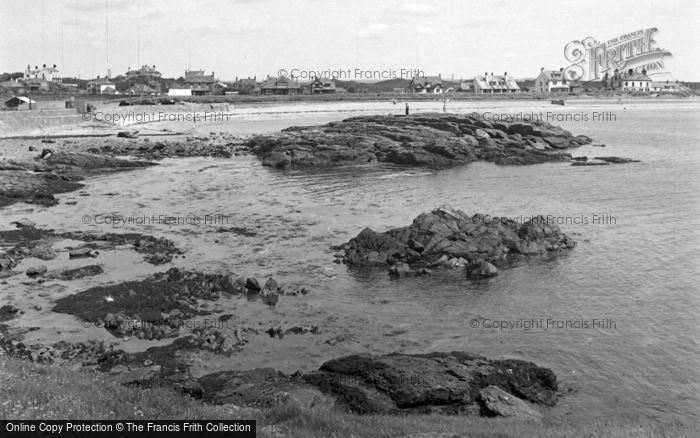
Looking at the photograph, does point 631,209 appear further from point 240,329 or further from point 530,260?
point 240,329

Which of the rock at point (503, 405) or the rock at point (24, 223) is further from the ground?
the rock at point (24, 223)

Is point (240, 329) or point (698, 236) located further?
point (698, 236)

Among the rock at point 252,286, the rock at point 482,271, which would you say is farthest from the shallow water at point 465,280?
the rock at point 252,286

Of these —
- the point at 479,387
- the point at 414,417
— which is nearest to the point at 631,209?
the point at 479,387

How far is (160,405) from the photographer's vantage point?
46.0 feet

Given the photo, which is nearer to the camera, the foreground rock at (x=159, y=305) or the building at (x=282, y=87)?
the foreground rock at (x=159, y=305)

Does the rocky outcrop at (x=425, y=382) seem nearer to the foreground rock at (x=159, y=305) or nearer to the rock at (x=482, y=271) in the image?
the foreground rock at (x=159, y=305)

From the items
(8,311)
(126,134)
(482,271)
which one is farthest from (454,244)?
(126,134)

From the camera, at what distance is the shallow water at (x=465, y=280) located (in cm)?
2081

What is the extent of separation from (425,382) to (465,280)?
39.7 feet

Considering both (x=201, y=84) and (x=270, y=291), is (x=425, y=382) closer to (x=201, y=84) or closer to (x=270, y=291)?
(x=270, y=291)

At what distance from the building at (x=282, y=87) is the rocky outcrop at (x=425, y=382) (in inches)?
7150

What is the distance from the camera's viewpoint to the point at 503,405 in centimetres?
1650

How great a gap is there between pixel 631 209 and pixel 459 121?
4434cm
